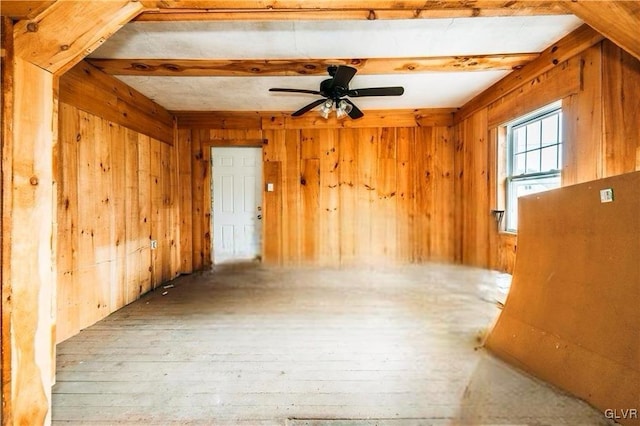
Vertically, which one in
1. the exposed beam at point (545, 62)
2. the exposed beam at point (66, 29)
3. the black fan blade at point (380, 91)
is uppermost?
the exposed beam at point (545, 62)

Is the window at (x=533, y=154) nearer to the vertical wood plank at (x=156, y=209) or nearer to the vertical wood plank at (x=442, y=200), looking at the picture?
the vertical wood plank at (x=442, y=200)

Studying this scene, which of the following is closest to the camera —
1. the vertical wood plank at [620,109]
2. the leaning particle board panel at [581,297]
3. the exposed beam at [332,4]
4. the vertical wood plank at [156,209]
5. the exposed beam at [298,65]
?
the exposed beam at [332,4]

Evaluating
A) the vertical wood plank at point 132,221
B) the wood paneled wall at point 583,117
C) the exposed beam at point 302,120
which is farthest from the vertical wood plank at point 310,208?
the wood paneled wall at point 583,117

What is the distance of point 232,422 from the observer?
4.60 ft

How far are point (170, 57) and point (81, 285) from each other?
2.14 metres

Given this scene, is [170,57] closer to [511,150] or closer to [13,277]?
[13,277]

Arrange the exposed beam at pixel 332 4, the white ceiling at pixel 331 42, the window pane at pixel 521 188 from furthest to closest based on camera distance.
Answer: the window pane at pixel 521 188
the white ceiling at pixel 331 42
the exposed beam at pixel 332 4

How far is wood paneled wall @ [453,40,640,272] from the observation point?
199 centimetres

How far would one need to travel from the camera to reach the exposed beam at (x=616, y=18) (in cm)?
114

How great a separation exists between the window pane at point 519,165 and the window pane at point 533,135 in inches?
6.0

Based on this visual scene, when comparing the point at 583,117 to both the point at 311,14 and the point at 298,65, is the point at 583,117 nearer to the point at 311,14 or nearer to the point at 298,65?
the point at 311,14

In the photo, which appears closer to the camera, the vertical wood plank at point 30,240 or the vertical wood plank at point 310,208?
the vertical wood plank at point 30,240

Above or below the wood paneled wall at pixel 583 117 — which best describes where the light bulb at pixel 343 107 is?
above

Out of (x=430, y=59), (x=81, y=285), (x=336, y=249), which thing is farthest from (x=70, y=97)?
(x=336, y=249)
